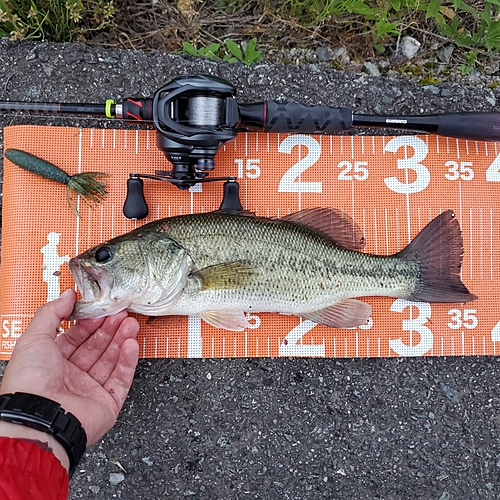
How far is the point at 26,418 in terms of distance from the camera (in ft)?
7.45

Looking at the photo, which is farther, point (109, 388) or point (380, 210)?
point (380, 210)

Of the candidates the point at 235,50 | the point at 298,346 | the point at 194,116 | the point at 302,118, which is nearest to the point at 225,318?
the point at 298,346

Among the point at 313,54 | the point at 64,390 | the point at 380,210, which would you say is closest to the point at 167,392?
the point at 64,390

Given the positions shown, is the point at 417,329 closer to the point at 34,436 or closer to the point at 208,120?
the point at 208,120

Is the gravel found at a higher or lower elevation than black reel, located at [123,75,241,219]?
lower

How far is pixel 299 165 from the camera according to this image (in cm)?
321

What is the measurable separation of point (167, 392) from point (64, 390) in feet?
2.27

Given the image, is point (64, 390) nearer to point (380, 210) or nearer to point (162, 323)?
point (162, 323)

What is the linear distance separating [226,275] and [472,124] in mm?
1819

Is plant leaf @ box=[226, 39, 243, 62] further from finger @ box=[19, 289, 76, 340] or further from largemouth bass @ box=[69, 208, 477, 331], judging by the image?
finger @ box=[19, 289, 76, 340]

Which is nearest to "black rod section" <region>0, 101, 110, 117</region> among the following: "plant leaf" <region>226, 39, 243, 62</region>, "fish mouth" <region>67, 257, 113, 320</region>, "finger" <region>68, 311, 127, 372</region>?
"fish mouth" <region>67, 257, 113, 320</region>

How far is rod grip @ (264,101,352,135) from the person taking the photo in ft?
9.41

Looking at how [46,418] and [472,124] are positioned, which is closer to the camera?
[46,418]

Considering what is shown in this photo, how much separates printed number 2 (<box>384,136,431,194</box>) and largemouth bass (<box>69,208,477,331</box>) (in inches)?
13.1
